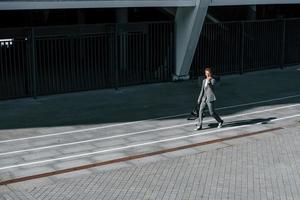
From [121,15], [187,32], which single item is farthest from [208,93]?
[121,15]

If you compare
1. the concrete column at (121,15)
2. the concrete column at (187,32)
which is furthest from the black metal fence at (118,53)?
the concrete column at (121,15)

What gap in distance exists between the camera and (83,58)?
18375 millimetres

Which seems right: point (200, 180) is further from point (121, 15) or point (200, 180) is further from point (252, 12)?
point (252, 12)

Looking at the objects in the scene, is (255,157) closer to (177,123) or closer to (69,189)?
(177,123)

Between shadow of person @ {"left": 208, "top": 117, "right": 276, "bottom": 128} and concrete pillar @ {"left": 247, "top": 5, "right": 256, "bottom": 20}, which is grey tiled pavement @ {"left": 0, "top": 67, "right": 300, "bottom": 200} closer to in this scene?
shadow of person @ {"left": 208, "top": 117, "right": 276, "bottom": 128}

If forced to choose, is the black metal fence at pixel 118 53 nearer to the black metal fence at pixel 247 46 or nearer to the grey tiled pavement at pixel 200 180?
the black metal fence at pixel 247 46

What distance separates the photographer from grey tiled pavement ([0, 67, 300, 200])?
959cm

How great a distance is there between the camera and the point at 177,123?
1439cm

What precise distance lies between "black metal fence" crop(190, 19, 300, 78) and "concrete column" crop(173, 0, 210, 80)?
763mm

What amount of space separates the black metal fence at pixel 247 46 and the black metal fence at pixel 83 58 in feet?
5.59

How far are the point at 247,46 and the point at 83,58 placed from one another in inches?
309

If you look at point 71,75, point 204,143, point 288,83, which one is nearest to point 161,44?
point 71,75

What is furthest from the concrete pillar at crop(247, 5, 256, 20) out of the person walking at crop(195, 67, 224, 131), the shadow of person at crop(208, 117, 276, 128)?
the person walking at crop(195, 67, 224, 131)

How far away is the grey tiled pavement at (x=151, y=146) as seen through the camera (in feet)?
31.4
